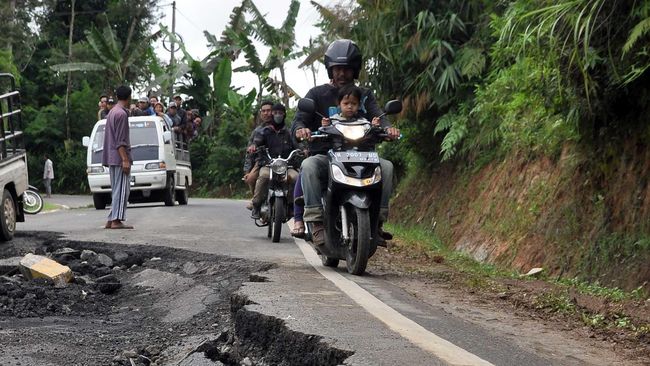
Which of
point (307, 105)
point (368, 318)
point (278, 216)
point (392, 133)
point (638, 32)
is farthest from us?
point (278, 216)

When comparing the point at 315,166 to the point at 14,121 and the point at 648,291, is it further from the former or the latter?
the point at 14,121

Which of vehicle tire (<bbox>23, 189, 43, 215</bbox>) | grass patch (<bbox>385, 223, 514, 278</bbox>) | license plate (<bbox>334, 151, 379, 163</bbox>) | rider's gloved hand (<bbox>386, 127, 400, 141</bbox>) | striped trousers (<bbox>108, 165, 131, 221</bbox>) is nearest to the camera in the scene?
license plate (<bbox>334, 151, 379, 163</bbox>)

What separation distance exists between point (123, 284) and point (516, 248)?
13.5 ft

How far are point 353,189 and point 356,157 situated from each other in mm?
251

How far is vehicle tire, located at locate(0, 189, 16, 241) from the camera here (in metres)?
11.0

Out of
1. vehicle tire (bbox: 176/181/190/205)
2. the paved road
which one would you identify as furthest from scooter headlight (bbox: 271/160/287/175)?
vehicle tire (bbox: 176/181/190/205)

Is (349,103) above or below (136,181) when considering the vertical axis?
above

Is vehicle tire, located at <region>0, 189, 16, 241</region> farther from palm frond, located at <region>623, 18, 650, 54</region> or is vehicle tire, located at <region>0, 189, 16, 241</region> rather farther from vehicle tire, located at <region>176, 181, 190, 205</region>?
vehicle tire, located at <region>176, 181, 190, 205</region>

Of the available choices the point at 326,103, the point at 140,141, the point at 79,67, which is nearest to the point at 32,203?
the point at 140,141

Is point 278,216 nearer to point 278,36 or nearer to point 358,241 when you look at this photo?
point 358,241

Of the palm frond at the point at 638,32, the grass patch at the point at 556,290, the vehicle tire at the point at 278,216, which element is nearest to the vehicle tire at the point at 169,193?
the grass patch at the point at 556,290

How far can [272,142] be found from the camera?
12109 mm

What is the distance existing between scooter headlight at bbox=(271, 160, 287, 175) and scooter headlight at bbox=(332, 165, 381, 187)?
3795 millimetres

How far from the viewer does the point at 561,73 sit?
850cm
